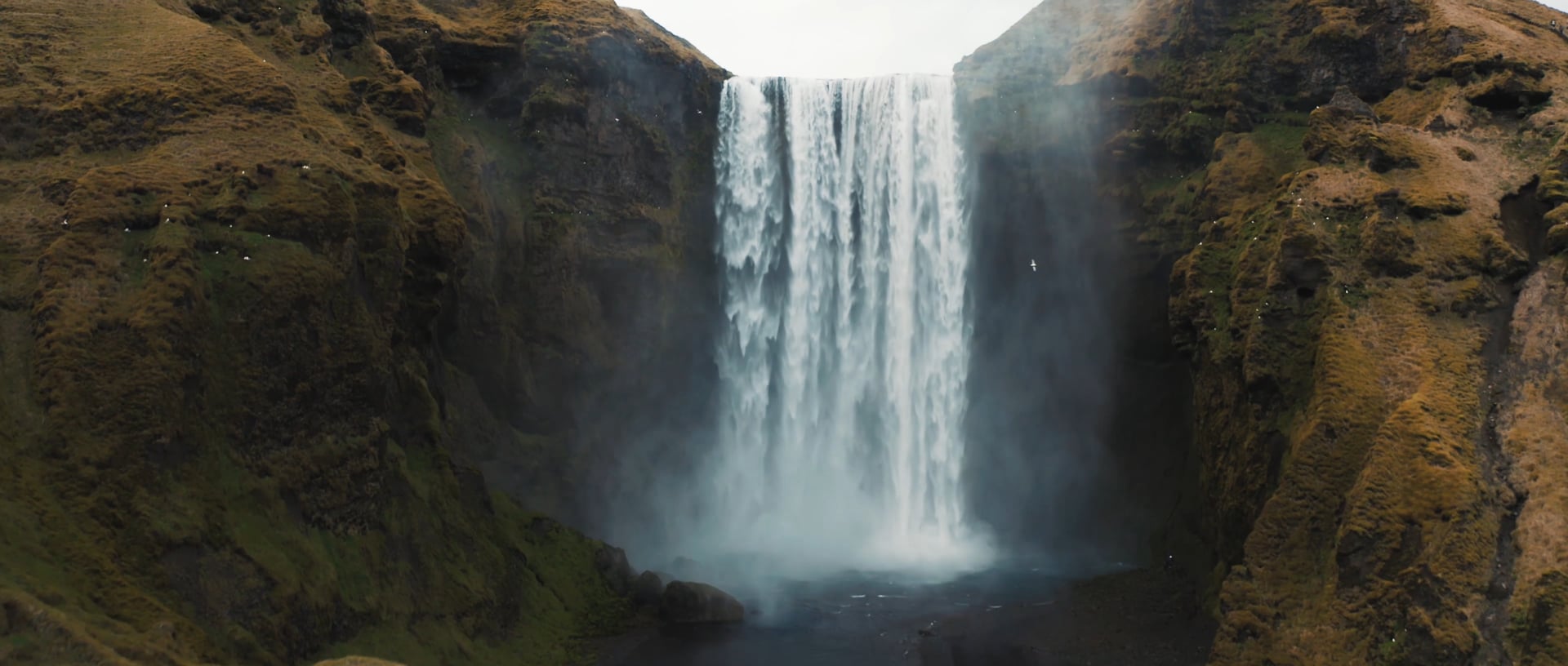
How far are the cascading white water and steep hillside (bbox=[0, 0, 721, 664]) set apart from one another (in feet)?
19.3

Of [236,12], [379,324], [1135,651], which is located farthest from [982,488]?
[236,12]

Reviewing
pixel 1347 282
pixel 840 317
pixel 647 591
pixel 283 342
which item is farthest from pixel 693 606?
pixel 1347 282

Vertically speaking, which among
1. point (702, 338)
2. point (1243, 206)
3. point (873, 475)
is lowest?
point (873, 475)

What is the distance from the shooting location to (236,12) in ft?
105

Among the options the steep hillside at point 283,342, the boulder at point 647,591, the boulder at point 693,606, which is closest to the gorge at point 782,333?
the steep hillside at point 283,342

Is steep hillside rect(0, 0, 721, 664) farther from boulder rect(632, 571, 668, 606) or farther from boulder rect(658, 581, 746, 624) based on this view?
boulder rect(658, 581, 746, 624)

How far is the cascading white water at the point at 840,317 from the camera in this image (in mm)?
43938

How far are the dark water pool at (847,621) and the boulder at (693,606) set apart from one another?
456 millimetres

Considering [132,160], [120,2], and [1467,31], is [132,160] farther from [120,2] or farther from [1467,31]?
[1467,31]

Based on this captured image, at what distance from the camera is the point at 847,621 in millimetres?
32438

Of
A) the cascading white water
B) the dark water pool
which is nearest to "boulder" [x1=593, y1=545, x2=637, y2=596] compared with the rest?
the dark water pool

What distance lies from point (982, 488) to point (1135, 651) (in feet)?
50.0

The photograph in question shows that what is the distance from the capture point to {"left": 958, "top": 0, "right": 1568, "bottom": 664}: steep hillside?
2402 centimetres

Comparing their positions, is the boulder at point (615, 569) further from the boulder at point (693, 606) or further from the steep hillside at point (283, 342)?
the boulder at point (693, 606)
